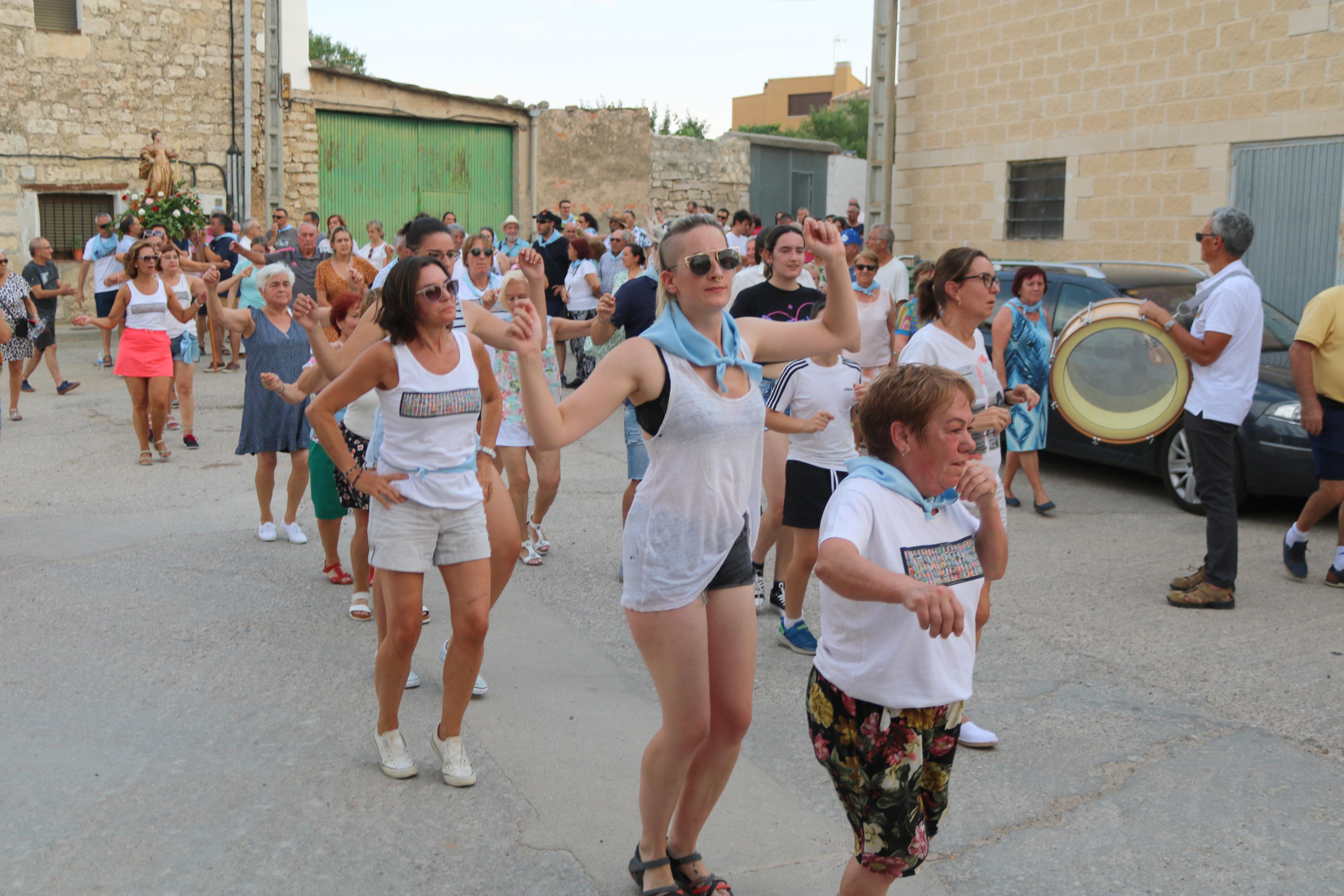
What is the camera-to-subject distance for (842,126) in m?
56.7

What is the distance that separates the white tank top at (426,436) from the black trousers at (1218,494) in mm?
4123

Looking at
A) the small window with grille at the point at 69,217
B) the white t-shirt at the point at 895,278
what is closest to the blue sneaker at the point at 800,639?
the white t-shirt at the point at 895,278

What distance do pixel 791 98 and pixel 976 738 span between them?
81805 mm

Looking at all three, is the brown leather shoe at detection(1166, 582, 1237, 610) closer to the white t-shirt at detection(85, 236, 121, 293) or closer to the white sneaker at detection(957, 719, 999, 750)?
the white sneaker at detection(957, 719, 999, 750)

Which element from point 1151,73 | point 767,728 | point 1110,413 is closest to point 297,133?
point 1151,73

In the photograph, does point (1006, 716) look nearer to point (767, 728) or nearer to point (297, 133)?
point (767, 728)

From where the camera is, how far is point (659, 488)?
10.3 feet

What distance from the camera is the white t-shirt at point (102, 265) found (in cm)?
1661

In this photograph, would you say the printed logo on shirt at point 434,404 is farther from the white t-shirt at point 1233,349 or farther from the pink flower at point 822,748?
the white t-shirt at point 1233,349

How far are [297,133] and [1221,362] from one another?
812 inches

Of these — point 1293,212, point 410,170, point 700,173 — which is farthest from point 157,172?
point 1293,212

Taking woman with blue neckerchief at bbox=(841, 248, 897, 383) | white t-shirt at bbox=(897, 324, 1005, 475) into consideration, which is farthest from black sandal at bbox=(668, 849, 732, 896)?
woman with blue neckerchief at bbox=(841, 248, 897, 383)

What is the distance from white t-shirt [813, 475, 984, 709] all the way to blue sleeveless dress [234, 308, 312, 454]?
527 centimetres

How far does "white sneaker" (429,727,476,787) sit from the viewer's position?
4.09 metres
